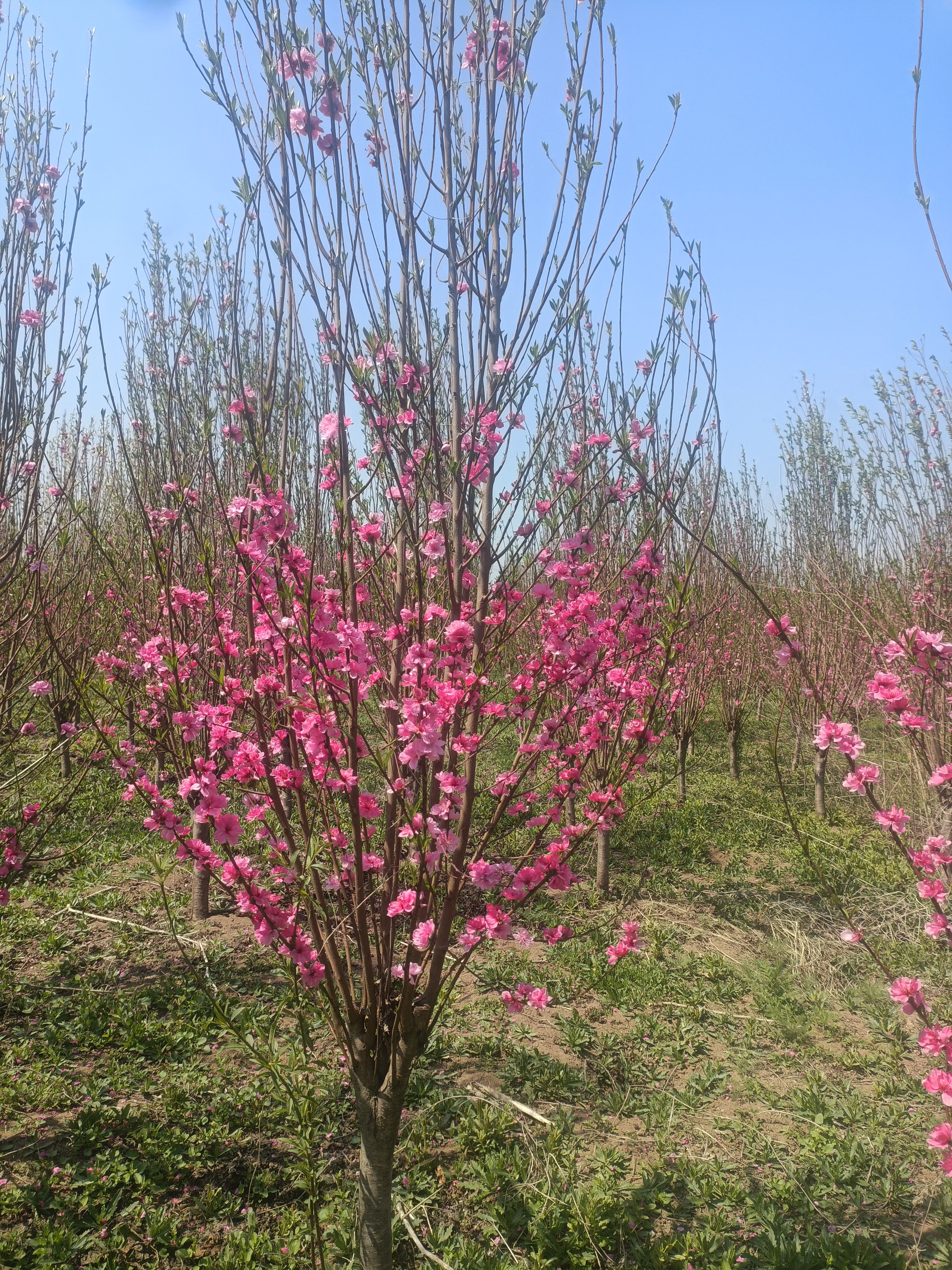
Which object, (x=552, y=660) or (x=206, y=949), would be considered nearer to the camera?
(x=552, y=660)

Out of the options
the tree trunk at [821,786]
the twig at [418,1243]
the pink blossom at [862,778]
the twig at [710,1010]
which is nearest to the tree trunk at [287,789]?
the twig at [418,1243]

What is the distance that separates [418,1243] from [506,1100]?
89 cm

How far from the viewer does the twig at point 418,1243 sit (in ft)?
7.47

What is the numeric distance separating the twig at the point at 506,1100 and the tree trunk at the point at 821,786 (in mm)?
5108

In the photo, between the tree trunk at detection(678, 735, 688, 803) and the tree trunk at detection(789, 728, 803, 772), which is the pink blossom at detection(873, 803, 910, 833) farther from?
the tree trunk at detection(789, 728, 803, 772)

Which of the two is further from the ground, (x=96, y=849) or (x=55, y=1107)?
(x=96, y=849)

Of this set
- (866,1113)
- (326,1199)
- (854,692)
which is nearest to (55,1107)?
(326,1199)

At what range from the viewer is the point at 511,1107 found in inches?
122

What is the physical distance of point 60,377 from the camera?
3514 millimetres

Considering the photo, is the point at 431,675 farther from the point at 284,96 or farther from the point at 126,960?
the point at 126,960

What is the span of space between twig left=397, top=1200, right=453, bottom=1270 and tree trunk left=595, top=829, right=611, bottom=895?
3.12 meters

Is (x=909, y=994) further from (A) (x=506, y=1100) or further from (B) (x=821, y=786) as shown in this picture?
(B) (x=821, y=786)

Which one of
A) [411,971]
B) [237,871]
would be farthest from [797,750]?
[237,871]

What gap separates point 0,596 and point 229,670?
255 cm
